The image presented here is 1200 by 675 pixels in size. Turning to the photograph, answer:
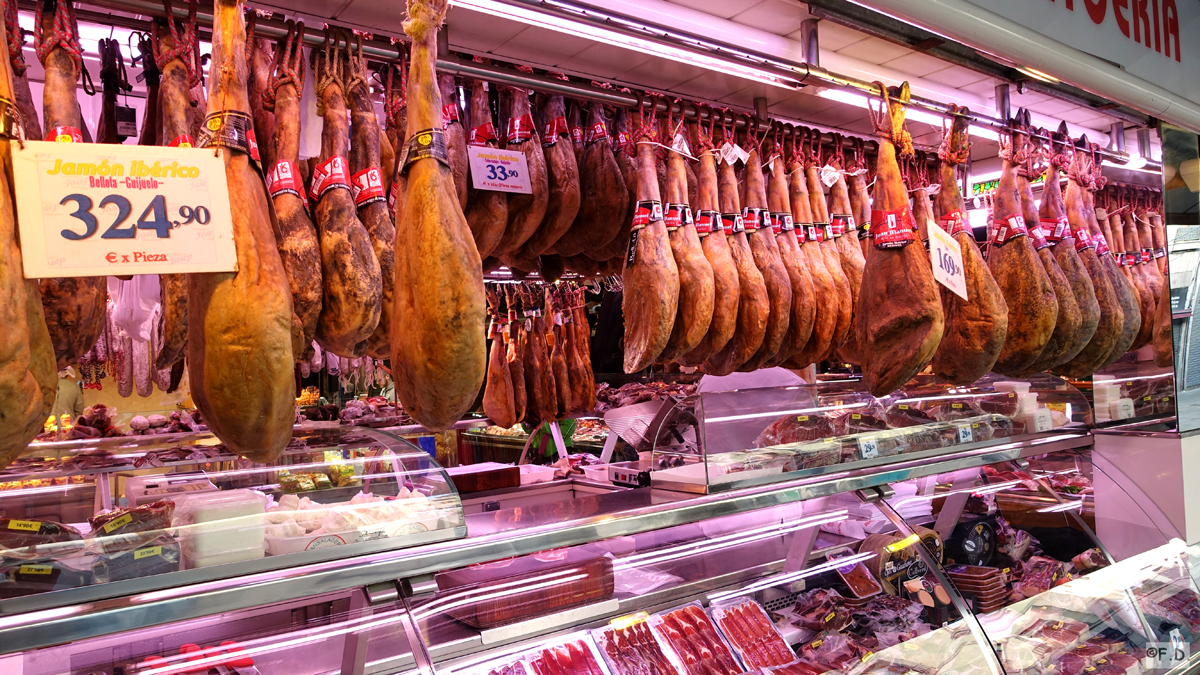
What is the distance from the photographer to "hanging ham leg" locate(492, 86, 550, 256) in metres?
2.70

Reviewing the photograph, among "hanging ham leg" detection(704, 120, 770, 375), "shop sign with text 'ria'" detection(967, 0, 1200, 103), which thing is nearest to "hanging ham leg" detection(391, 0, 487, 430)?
"hanging ham leg" detection(704, 120, 770, 375)

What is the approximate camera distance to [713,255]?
115 inches

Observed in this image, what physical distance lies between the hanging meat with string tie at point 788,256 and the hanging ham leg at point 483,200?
120cm

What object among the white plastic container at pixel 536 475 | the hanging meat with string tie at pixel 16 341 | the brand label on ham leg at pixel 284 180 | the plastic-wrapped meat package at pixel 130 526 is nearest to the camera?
the hanging meat with string tie at pixel 16 341

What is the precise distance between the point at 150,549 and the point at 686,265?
73.3 inches

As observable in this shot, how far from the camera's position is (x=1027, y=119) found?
3.79 meters

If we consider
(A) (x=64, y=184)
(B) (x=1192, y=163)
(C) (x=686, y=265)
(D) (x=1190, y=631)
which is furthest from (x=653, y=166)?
(D) (x=1190, y=631)

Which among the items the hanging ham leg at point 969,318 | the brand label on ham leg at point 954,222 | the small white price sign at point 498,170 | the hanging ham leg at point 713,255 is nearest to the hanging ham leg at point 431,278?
the small white price sign at point 498,170

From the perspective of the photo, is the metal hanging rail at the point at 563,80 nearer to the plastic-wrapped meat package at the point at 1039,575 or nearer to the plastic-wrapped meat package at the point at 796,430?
the plastic-wrapped meat package at the point at 796,430

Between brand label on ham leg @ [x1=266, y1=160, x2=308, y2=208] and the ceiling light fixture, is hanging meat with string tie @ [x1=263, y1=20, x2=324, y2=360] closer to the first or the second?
brand label on ham leg @ [x1=266, y1=160, x2=308, y2=208]

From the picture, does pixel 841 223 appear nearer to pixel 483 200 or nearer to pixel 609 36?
pixel 609 36

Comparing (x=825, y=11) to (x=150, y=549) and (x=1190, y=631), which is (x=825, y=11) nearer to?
(x=150, y=549)

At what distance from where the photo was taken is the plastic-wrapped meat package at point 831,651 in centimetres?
324

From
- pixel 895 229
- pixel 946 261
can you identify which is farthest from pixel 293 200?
pixel 946 261
